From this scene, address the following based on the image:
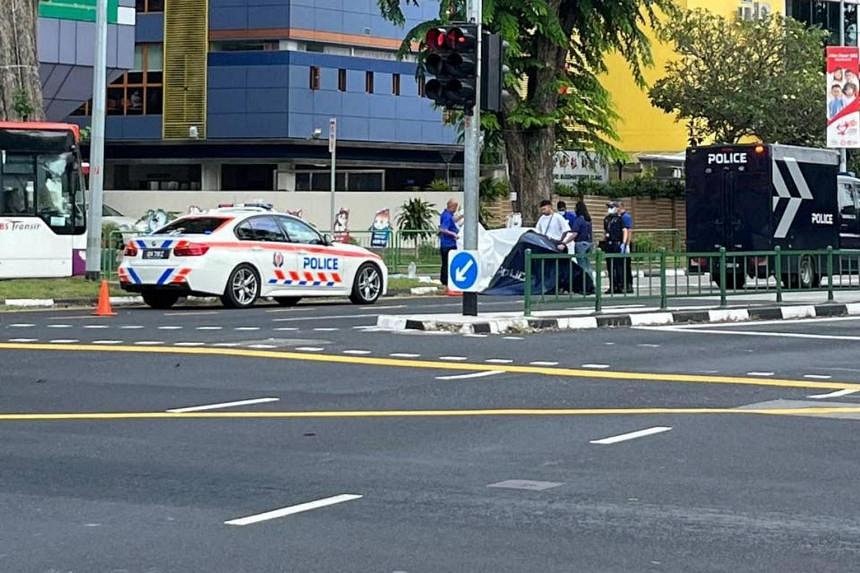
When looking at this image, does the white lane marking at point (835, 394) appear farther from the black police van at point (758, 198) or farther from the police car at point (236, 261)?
the black police van at point (758, 198)

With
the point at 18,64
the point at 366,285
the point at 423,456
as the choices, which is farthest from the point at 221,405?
the point at 18,64

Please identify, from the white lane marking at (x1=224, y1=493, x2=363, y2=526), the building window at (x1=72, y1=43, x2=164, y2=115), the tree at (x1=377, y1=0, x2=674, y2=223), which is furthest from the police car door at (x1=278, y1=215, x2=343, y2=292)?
the building window at (x1=72, y1=43, x2=164, y2=115)

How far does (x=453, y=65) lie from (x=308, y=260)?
714cm

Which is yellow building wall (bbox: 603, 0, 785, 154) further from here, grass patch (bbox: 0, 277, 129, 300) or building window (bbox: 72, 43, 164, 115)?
grass patch (bbox: 0, 277, 129, 300)

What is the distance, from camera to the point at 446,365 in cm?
1628

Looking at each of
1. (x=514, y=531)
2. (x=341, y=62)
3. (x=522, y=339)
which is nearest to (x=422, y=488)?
(x=514, y=531)

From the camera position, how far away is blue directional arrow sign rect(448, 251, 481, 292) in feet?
66.6

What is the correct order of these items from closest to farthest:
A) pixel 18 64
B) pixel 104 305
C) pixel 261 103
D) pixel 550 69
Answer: pixel 104 305
pixel 18 64
pixel 550 69
pixel 261 103

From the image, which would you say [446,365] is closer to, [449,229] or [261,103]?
[449,229]

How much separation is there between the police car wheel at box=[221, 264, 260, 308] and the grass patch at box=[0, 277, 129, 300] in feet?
11.8

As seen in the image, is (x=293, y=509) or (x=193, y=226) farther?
(x=193, y=226)

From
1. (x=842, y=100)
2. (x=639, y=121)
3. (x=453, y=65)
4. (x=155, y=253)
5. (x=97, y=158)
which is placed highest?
(x=639, y=121)

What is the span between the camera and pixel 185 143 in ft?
200

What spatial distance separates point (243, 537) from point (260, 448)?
288 centimetres
